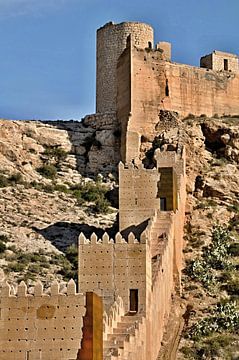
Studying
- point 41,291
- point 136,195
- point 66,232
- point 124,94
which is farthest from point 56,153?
point 41,291

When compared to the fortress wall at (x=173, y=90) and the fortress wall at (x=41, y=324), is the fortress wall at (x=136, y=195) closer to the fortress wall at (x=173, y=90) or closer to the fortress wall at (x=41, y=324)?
the fortress wall at (x=173, y=90)

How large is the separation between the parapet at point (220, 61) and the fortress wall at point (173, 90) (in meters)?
0.94

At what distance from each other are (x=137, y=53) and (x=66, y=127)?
5552 mm

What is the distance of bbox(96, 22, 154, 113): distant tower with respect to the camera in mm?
54094

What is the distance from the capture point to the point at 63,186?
50812 mm

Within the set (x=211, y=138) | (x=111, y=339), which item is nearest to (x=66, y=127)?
(x=211, y=138)

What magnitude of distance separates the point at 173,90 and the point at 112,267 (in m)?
18.5

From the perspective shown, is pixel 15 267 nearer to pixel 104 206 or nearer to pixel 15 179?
pixel 104 206

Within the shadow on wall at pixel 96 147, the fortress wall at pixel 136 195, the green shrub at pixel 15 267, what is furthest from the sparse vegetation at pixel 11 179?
the fortress wall at pixel 136 195

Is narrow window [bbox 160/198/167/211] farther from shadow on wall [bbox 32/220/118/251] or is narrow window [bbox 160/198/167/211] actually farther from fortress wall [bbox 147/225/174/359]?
shadow on wall [bbox 32/220/118/251]

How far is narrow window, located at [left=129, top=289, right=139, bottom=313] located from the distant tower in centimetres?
1981

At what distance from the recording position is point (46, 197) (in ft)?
162

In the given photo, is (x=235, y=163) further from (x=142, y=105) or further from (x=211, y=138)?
(x=142, y=105)

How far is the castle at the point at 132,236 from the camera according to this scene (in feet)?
88.6
